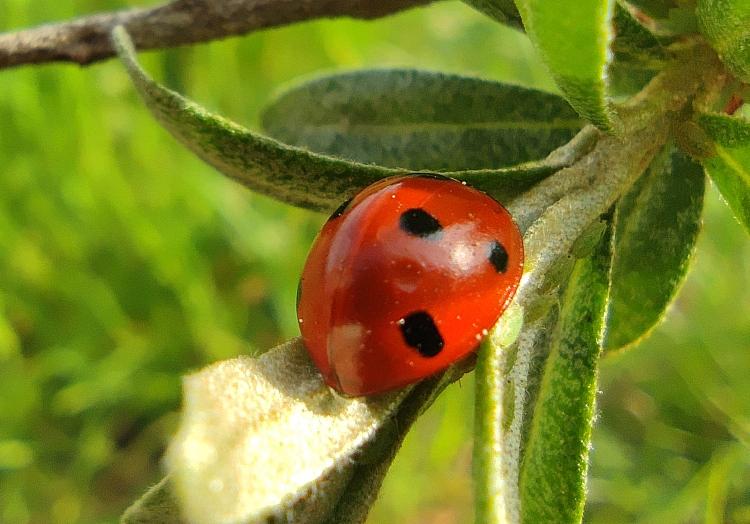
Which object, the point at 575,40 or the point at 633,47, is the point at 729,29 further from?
the point at 575,40

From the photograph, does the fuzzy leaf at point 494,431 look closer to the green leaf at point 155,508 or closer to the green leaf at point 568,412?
the green leaf at point 568,412

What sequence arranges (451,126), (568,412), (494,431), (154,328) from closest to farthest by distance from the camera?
1. (494,431)
2. (568,412)
3. (451,126)
4. (154,328)

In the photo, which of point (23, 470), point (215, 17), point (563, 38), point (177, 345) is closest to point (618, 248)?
point (563, 38)

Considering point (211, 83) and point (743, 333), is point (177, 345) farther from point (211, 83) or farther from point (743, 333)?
point (743, 333)

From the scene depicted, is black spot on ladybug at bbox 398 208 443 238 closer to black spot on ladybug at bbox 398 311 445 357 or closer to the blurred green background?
black spot on ladybug at bbox 398 311 445 357

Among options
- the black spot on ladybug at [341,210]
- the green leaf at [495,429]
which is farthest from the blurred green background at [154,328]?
the green leaf at [495,429]

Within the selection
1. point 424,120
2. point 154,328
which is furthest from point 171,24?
point 154,328
